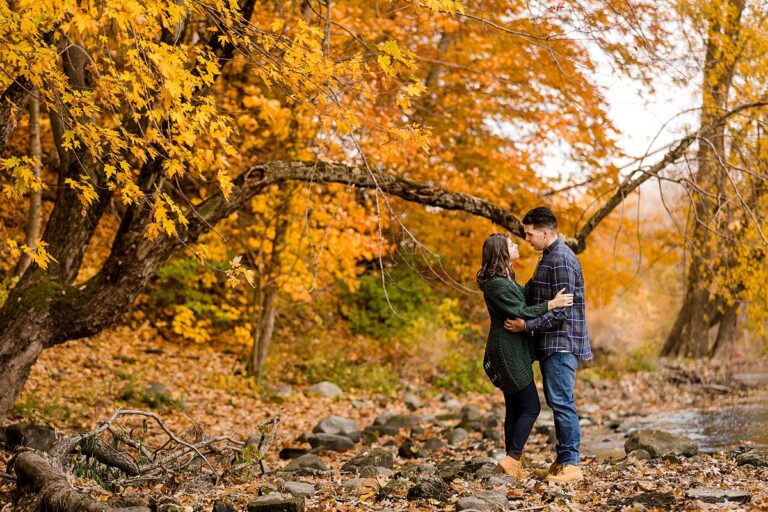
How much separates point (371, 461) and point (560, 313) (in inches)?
102

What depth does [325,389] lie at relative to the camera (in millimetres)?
11812

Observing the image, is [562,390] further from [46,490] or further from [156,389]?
[156,389]

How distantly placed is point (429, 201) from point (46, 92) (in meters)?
3.72

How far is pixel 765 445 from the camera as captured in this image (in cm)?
688

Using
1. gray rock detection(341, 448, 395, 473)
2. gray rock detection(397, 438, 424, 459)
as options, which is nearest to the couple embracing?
gray rock detection(341, 448, 395, 473)

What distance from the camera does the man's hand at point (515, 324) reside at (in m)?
4.91

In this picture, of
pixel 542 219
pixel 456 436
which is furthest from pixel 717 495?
pixel 456 436

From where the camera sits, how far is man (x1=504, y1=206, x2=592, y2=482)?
193 inches

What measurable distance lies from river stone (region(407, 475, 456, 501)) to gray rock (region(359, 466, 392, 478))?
93cm

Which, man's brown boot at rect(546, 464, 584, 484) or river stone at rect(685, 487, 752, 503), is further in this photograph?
man's brown boot at rect(546, 464, 584, 484)

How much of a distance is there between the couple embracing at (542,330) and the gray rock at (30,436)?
3.47 metres

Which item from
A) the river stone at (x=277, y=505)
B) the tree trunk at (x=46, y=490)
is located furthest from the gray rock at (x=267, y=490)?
the tree trunk at (x=46, y=490)

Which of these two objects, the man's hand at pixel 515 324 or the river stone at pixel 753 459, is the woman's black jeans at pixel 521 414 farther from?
the river stone at pixel 753 459

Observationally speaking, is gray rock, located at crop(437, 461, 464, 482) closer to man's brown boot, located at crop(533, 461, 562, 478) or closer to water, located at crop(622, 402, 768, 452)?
man's brown boot, located at crop(533, 461, 562, 478)
